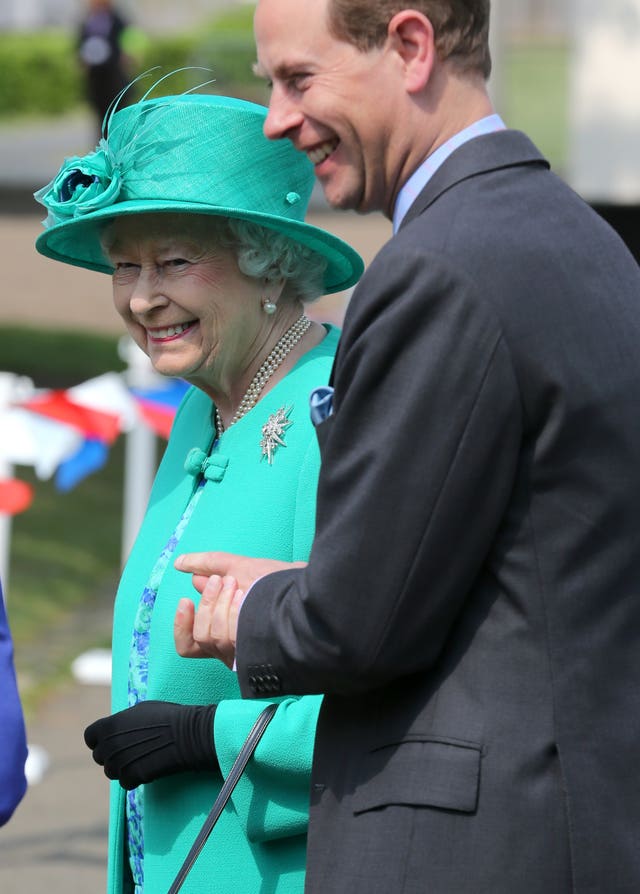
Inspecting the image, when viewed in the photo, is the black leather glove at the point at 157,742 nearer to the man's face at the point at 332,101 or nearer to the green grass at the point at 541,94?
the man's face at the point at 332,101

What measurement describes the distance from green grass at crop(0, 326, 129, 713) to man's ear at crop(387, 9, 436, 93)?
466 centimetres

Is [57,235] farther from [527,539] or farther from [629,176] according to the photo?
[629,176]

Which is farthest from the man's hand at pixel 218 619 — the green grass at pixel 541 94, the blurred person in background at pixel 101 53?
the blurred person in background at pixel 101 53

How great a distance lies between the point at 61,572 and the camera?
807cm

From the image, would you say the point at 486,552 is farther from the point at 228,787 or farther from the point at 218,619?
the point at 228,787

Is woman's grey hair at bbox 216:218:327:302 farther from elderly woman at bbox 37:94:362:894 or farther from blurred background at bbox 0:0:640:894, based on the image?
blurred background at bbox 0:0:640:894

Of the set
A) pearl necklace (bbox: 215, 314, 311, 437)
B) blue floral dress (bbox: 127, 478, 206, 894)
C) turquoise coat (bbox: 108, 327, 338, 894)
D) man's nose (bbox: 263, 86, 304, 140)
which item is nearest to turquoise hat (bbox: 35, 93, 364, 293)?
pearl necklace (bbox: 215, 314, 311, 437)

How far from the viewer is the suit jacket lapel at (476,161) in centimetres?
188

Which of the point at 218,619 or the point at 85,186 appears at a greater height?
the point at 85,186

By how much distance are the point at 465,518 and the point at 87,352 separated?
39.6 ft

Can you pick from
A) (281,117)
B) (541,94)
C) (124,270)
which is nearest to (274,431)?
(124,270)

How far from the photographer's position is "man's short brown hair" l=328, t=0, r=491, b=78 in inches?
73.0

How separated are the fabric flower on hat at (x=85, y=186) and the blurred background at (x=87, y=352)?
14.2 inches

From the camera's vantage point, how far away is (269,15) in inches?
77.0
